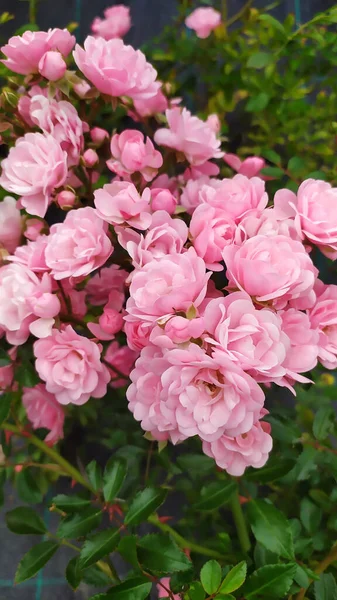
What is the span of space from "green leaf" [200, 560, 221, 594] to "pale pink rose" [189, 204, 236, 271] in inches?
11.2

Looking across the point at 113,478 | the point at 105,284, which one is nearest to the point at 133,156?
the point at 105,284

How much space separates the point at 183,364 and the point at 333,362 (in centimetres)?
18

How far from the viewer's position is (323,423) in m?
0.64

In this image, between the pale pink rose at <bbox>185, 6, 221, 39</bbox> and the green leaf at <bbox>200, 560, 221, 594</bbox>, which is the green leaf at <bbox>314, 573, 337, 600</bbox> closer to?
the green leaf at <bbox>200, 560, 221, 594</bbox>

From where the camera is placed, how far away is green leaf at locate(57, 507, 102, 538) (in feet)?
1.75

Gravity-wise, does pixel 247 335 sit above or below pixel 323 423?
above

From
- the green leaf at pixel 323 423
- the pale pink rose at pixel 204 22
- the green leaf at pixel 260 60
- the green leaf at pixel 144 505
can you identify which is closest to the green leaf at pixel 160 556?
the green leaf at pixel 144 505

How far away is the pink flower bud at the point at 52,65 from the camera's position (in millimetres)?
523

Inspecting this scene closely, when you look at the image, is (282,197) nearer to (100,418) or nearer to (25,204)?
(25,204)

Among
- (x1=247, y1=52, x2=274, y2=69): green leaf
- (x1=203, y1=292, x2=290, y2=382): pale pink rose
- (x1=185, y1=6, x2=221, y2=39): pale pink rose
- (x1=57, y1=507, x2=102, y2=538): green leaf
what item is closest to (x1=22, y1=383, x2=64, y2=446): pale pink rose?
(x1=57, y1=507, x2=102, y2=538): green leaf

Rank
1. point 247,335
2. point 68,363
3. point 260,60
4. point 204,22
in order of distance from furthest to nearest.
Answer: point 204,22
point 260,60
point 68,363
point 247,335

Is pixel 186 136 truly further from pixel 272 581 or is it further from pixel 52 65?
pixel 272 581

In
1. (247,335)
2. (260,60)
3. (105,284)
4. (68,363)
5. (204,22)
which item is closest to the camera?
(247,335)

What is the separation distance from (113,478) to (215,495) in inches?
5.3
